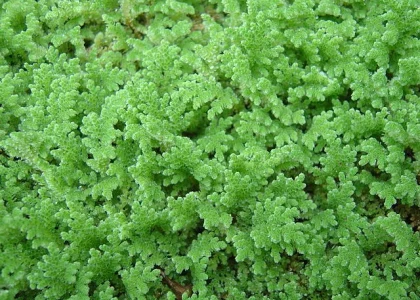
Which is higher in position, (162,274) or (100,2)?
(100,2)

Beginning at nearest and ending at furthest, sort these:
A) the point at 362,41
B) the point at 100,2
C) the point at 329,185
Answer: the point at 329,185 < the point at 362,41 < the point at 100,2

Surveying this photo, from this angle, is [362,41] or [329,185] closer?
[329,185]

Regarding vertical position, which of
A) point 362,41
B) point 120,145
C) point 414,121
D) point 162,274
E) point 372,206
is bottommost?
point 162,274

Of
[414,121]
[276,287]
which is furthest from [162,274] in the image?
[414,121]

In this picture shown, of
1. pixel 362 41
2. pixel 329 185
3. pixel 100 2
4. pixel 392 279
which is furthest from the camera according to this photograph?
pixel 100 2

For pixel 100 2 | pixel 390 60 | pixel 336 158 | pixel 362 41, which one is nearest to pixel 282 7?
pixel 362 41

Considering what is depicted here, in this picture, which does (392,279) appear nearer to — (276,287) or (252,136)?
(276,287)

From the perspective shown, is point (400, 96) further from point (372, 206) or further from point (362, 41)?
point (372, 206)
